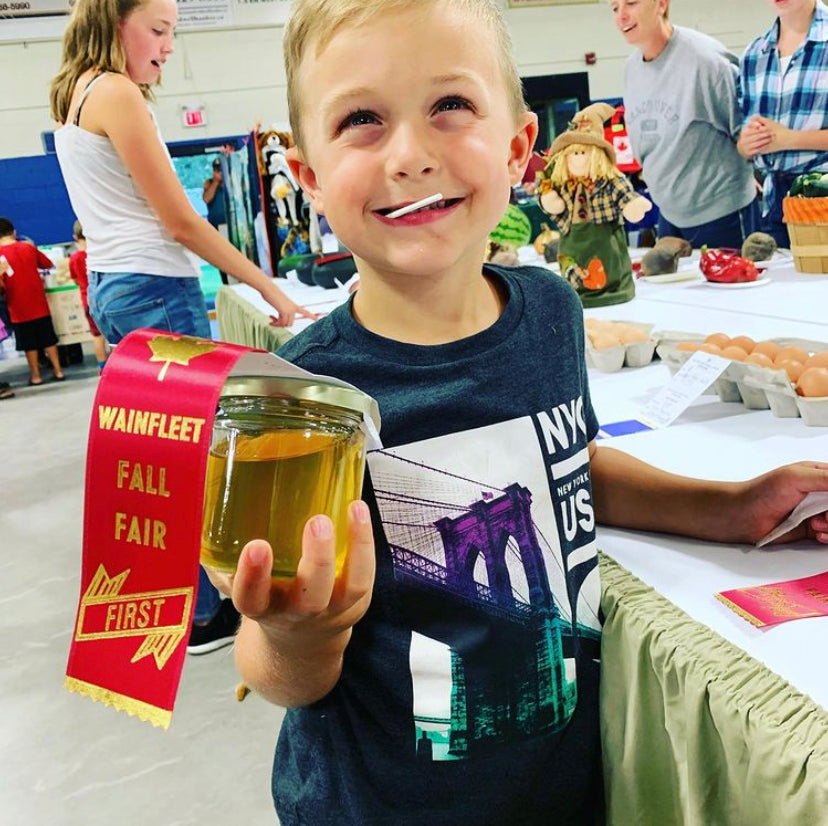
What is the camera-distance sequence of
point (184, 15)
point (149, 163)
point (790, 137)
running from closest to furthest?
point (149, 163), point (790, 137), point (184, 15)

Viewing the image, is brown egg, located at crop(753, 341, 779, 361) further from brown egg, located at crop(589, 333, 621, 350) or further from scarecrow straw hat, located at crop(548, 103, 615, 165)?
scarecrow straw hat, located at crop(548, 103, 615, 165)

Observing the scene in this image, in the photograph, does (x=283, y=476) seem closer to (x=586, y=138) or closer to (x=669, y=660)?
(x=669, y=660)

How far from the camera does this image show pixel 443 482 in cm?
72

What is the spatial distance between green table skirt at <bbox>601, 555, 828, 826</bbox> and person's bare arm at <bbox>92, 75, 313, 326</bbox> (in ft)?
4.27

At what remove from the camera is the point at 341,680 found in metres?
0.73

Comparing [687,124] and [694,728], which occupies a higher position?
[687,124]

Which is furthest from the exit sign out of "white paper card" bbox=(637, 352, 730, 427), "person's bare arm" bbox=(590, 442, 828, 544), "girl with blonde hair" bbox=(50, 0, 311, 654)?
"person's bare arm" bbox=(590, 442, 828, 544)

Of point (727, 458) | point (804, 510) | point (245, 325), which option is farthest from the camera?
point (245, 325)

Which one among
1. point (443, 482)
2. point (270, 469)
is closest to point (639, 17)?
point (443, 482)

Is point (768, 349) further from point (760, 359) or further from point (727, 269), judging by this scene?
point (727, 269)

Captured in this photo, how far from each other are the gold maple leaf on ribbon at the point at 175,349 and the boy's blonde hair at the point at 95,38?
58.4 inches

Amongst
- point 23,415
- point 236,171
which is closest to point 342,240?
point 236,171

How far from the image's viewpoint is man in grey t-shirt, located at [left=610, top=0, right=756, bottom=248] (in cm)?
259

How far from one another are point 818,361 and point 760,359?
7 centimetres
